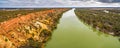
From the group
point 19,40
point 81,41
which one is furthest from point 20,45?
point 81,41

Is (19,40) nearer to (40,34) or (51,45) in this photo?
(51,45)

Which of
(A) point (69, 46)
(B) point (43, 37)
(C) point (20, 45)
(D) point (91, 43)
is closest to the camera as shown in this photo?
(C) point (20, 45)

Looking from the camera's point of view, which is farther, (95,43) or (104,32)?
(104,32)

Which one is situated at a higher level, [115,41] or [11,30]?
[11,30]

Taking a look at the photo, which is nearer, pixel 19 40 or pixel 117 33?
pixel 19 40

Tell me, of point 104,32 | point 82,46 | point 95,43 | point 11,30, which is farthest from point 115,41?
point 11,30

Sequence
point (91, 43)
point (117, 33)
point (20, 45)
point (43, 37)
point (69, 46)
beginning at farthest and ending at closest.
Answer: point (117, 33) → point (43, 37) → point (91, 43) → point (69, 46) → point (20, 45)

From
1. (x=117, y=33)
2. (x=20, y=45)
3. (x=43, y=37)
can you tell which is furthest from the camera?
(x=117, y=33)

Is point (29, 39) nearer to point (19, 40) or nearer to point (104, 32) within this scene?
point (19, 40)

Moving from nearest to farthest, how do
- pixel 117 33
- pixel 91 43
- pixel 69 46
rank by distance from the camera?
pixel 69 46
pixel 91 43
pixel 117 33
